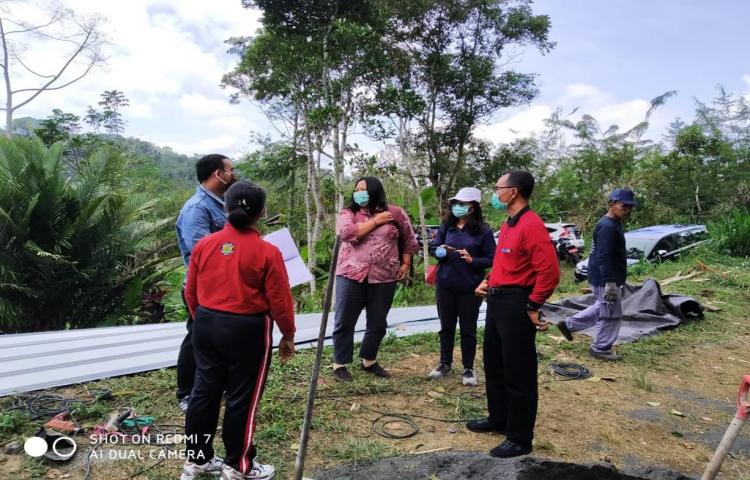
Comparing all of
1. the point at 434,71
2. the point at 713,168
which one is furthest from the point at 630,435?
the point at 713,168

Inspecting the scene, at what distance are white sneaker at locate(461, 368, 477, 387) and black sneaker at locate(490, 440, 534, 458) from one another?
111 cm

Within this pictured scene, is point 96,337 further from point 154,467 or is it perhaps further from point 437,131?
point 437,131

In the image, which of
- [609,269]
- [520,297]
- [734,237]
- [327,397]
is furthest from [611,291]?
[734,237]

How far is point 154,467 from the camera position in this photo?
2520 mm

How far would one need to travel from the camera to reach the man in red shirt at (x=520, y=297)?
8.81 feet

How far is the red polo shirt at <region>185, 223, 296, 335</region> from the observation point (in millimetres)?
2262

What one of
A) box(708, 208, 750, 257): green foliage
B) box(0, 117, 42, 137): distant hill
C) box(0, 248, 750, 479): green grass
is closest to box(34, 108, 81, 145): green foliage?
box(0, 117, 42, 137): distant hill

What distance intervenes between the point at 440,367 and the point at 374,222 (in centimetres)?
140

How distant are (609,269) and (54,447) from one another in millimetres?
4573

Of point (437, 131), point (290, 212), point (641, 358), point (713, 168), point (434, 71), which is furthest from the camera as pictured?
point (713, 168)

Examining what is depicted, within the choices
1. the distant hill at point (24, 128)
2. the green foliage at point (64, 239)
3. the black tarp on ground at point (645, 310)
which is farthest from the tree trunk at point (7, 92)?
the black tarp on ground at point (645, 310)

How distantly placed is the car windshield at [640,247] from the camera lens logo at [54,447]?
11775mm

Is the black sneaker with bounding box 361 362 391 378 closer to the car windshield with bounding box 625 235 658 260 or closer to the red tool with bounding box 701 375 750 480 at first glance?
the red tool with bounding box 701 375 750 480

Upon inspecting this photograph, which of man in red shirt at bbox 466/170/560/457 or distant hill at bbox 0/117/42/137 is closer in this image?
man in red shirt at bbox 466/170/560/457
